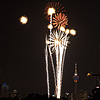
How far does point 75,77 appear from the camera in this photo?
11762 centimetres

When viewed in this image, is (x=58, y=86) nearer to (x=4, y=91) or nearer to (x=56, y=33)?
(x=56, y=33)

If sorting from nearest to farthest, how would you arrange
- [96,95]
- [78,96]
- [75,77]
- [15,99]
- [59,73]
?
1. [15,99]
2. [96,95]
3. [59,73]
4. [75,77]
5. [78,96]

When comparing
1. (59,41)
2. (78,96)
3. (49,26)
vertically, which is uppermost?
(49,26)

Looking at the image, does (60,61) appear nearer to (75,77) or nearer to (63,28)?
(63,28)

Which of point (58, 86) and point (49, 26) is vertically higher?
point (49, 26)

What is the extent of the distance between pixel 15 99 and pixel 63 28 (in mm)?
19953

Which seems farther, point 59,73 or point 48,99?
point 59,73

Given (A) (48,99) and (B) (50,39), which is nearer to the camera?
(A) (48,99)

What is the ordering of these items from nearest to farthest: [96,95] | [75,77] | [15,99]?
[15,99]
[96,95]
[75,77]

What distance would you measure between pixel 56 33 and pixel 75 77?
86.2 m

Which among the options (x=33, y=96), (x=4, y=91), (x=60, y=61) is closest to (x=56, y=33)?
(x=60, y=61)

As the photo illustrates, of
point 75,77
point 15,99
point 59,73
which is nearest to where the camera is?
point 15,99

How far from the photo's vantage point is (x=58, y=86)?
33500 millimetres

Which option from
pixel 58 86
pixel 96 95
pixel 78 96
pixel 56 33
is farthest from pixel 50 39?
pixel 78 96
